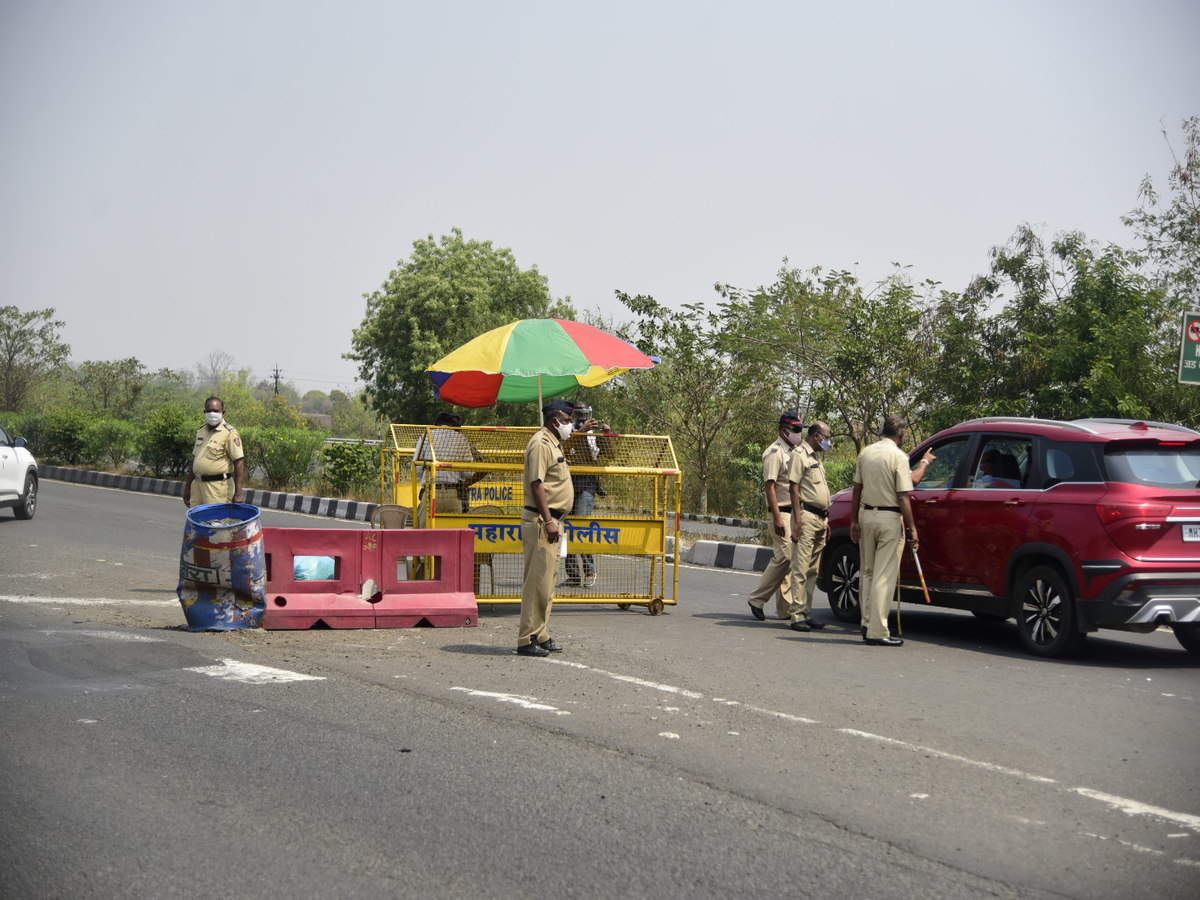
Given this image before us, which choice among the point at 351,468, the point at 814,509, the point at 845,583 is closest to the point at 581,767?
the point at 814,509

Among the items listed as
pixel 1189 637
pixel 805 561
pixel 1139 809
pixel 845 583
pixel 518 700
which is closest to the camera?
pixel 1139 809

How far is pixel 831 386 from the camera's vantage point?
27344 millimetres

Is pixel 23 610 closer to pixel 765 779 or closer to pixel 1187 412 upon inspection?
pixel 765 779

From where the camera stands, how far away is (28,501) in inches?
761

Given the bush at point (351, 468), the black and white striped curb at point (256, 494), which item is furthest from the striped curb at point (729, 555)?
the bush at point (351, 468)

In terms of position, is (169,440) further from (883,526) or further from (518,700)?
(518,700)

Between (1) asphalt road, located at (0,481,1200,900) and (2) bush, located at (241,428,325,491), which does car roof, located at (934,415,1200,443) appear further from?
(2) bush, located at (241,428,325,491)

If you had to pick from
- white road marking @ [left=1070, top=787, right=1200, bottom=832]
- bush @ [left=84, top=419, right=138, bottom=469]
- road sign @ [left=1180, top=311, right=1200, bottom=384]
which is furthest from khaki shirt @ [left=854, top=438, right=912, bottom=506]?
bush @ [left=84, top=419, right=138, bottom=469]

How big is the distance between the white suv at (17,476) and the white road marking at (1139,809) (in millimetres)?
16854

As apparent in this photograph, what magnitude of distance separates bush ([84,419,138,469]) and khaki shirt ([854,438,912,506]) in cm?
2991

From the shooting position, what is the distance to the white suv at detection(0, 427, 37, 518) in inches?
733

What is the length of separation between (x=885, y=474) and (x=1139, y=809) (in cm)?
487

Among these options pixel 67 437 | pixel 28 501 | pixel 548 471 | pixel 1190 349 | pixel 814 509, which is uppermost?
pixel 1190 349

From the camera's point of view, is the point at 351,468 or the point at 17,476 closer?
the point at 17,476
